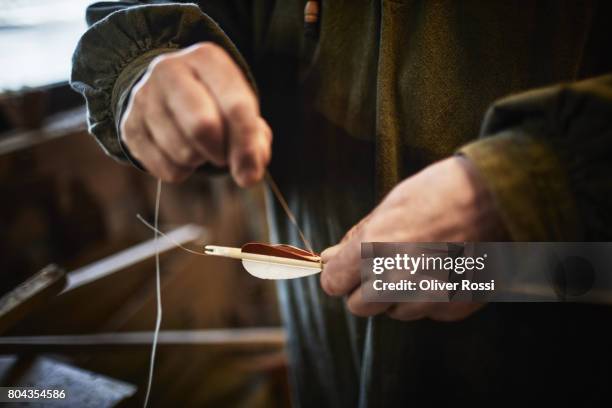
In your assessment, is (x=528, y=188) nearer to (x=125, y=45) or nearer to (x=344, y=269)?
(x=344, y=269)

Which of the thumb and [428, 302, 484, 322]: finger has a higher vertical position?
the thumb

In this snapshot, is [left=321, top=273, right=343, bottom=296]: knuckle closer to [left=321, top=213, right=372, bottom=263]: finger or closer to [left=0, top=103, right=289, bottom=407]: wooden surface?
[left=321, top=213, right=372, bottom=263]: finger

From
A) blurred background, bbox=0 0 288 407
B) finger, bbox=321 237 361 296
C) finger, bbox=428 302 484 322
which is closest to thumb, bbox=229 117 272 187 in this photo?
finger, bbox=321 237 361 296

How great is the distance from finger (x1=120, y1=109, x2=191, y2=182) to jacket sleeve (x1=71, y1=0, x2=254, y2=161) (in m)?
0.04

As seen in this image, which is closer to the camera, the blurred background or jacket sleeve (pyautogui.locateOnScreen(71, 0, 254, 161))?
jacket sleeve (pyautogui.locateOnScreen(71, 0, 254, 161))

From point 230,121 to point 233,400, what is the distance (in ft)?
3.37

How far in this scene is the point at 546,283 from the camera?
363mm

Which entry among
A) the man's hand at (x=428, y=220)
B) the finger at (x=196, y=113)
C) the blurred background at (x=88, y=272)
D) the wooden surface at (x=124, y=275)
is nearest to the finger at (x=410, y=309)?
the man's hand at (x=428, y=220)

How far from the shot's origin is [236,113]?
29 centimetres

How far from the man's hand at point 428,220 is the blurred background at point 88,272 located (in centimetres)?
32

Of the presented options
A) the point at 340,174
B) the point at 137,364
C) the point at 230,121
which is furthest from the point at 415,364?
the point at 137,364

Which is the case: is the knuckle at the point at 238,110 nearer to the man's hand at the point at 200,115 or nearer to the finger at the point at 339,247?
the man's hand at the point at 200,115

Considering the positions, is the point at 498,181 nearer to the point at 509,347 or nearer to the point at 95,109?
the point at 509,347

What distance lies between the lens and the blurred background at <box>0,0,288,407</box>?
0.57m
